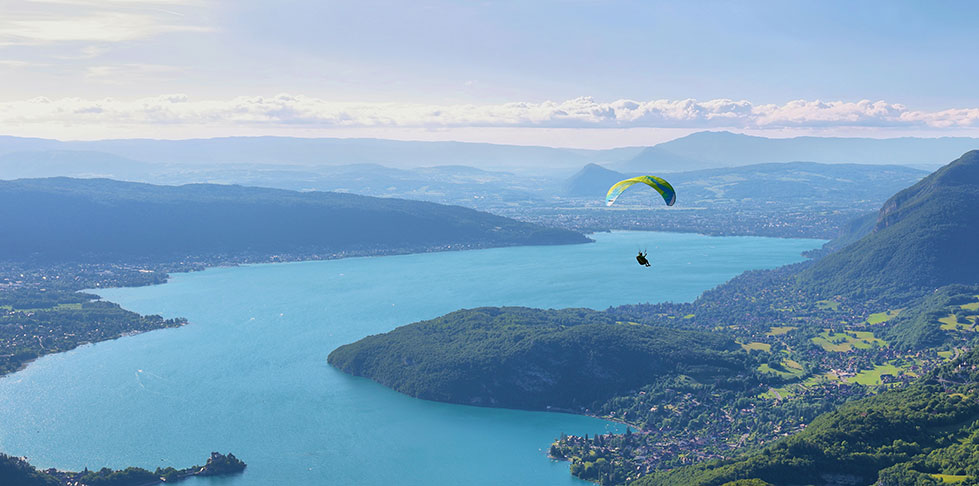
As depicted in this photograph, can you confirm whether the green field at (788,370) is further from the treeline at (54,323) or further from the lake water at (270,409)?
the treeline at (54,323)

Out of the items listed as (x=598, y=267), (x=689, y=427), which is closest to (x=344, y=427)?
(x=689, y=427)

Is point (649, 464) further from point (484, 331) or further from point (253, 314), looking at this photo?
point (253, 314)

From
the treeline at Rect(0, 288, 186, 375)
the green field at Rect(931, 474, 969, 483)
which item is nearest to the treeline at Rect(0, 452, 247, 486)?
the treeline at Rect(0, 288, 186, 375)

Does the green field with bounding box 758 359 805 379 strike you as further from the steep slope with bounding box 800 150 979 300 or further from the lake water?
the steep slope with bounding box 800 150 979 300

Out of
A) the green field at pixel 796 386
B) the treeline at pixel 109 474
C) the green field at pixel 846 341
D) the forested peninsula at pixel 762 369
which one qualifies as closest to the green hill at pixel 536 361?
the forested peninsula at pixel 762 369

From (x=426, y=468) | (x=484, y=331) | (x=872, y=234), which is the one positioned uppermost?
(x=872, y=234)
